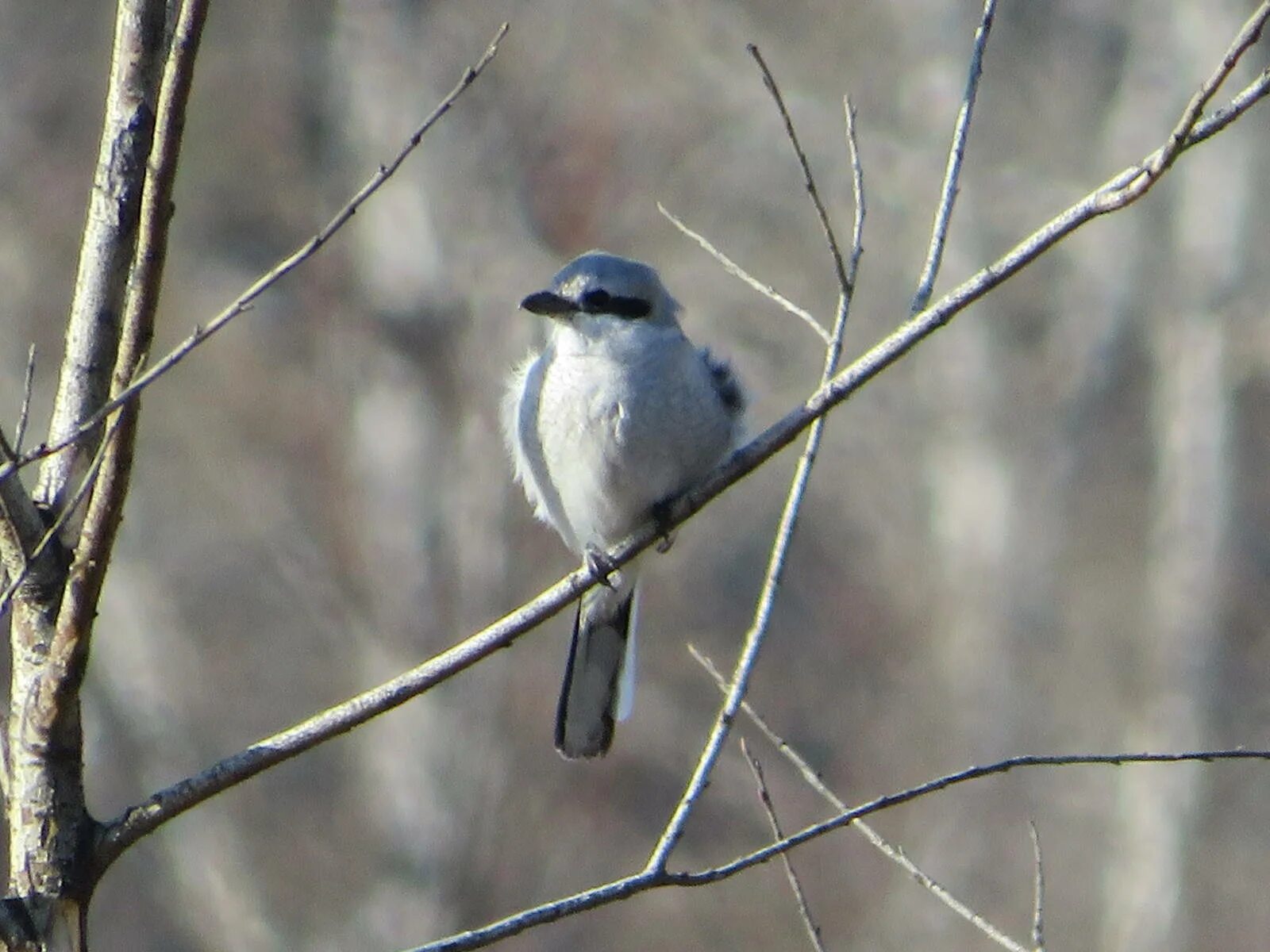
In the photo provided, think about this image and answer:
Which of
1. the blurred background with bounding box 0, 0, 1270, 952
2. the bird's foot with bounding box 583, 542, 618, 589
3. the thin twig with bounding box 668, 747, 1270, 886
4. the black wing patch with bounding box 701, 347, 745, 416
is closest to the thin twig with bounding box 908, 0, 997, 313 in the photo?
the thin twig with bounding box 668, 747, 1270, 886

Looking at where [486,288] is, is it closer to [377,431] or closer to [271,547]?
[377,431]

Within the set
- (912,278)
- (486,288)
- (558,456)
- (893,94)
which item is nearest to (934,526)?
(912,278)

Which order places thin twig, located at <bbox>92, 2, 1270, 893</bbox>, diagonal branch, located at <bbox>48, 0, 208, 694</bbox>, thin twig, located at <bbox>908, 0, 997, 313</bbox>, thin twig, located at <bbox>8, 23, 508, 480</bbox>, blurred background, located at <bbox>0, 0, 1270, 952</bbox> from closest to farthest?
thin twig, located at <bbox>8, 23, 508, 480</bbox>
diagonal branch, located at <bbox>48, 0, 208, 694</bbox>
thin twig, located at <bbox>92, 2, 1270, 893</bbox>
thin twig, located at <bbox>908, 0, 997, 313</bbox>
blurred background, located at <bbox>0, 0, 1270, 952</bbox>

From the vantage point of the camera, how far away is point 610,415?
4.36 meters

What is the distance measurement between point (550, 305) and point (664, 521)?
698mm

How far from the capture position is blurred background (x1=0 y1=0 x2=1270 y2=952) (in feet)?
33.3

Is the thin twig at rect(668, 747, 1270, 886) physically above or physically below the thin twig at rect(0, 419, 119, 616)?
below

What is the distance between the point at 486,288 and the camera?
10023 millimetres

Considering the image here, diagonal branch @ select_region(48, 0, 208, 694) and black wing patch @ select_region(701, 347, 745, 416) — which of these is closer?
diagonal branch @ select_region(48, 0, 208, 694)

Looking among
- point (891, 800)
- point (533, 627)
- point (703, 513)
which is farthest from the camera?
point (703, 513)

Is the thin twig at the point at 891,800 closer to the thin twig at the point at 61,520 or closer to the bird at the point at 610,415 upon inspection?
the thin twig at the point at 61,520

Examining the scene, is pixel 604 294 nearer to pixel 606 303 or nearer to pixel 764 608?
pixel 606 303

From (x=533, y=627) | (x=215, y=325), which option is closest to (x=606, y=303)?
(x=533, y=627)

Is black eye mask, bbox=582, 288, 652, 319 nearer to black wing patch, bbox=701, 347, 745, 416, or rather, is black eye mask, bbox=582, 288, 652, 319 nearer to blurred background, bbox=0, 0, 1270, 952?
black wing patch, bbox=701, 347, 745, 416
